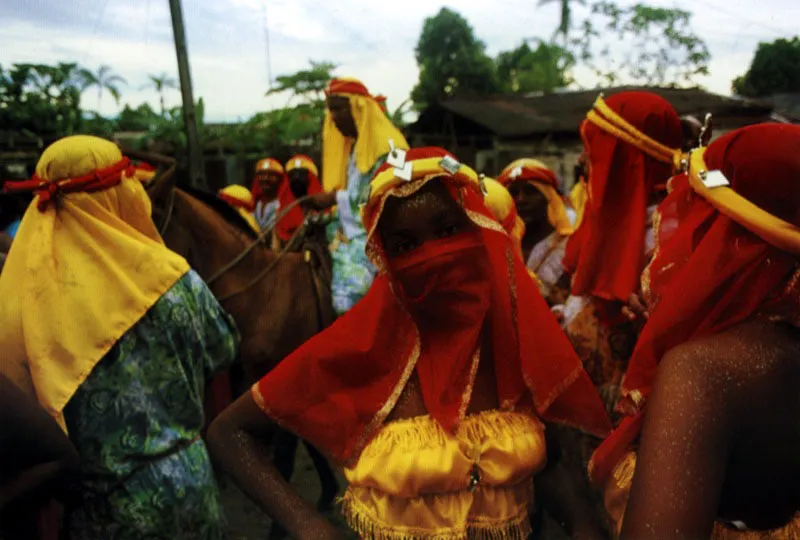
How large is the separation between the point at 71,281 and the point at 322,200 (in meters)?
2.98

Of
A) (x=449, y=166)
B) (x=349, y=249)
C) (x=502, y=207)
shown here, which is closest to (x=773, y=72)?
(x=502, y=207)

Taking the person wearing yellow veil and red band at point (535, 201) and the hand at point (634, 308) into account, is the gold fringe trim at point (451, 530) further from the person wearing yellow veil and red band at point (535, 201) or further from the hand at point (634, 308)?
the person wearing yellow veil and red band at point (535, 201)

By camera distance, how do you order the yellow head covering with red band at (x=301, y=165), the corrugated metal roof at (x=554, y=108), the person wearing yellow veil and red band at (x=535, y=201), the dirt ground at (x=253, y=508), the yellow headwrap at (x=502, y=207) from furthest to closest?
1. the corrugated metal roof at (x=554, y=108)
2. the yellow head covering with red band at (x=301, y=165)
3. the person wearing yellow veil and red band at (x=535, y=201)
4. the dirt ground at (x=253, y=508)
5. the yellow headwrap at (x=502, y=207)

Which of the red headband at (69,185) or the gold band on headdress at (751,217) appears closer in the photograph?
the gold band on headdress at (751,217)

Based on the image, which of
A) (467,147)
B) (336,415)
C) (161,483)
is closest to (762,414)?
(336,415)

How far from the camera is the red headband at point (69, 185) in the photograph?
2.25 m

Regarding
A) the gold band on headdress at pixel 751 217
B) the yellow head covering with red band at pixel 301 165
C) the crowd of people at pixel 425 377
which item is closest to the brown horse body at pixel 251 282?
the crowd of people at pixel 425 377

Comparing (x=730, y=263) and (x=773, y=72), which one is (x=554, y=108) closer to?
(x=773, y=72)

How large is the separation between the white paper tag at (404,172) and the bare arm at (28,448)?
46.7 inches

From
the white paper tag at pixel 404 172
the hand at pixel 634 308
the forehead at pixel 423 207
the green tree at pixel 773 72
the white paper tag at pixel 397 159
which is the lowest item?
the hand at pixel 634 308

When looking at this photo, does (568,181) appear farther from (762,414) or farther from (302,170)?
(762,414)

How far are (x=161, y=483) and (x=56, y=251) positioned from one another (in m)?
0.85

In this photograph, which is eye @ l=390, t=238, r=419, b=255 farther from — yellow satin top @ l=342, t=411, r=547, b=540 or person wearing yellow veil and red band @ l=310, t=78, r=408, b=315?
person wearing yellow veil and red band @ l=310, t=78, r=408, b=315

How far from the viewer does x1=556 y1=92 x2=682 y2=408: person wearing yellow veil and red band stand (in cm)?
295
